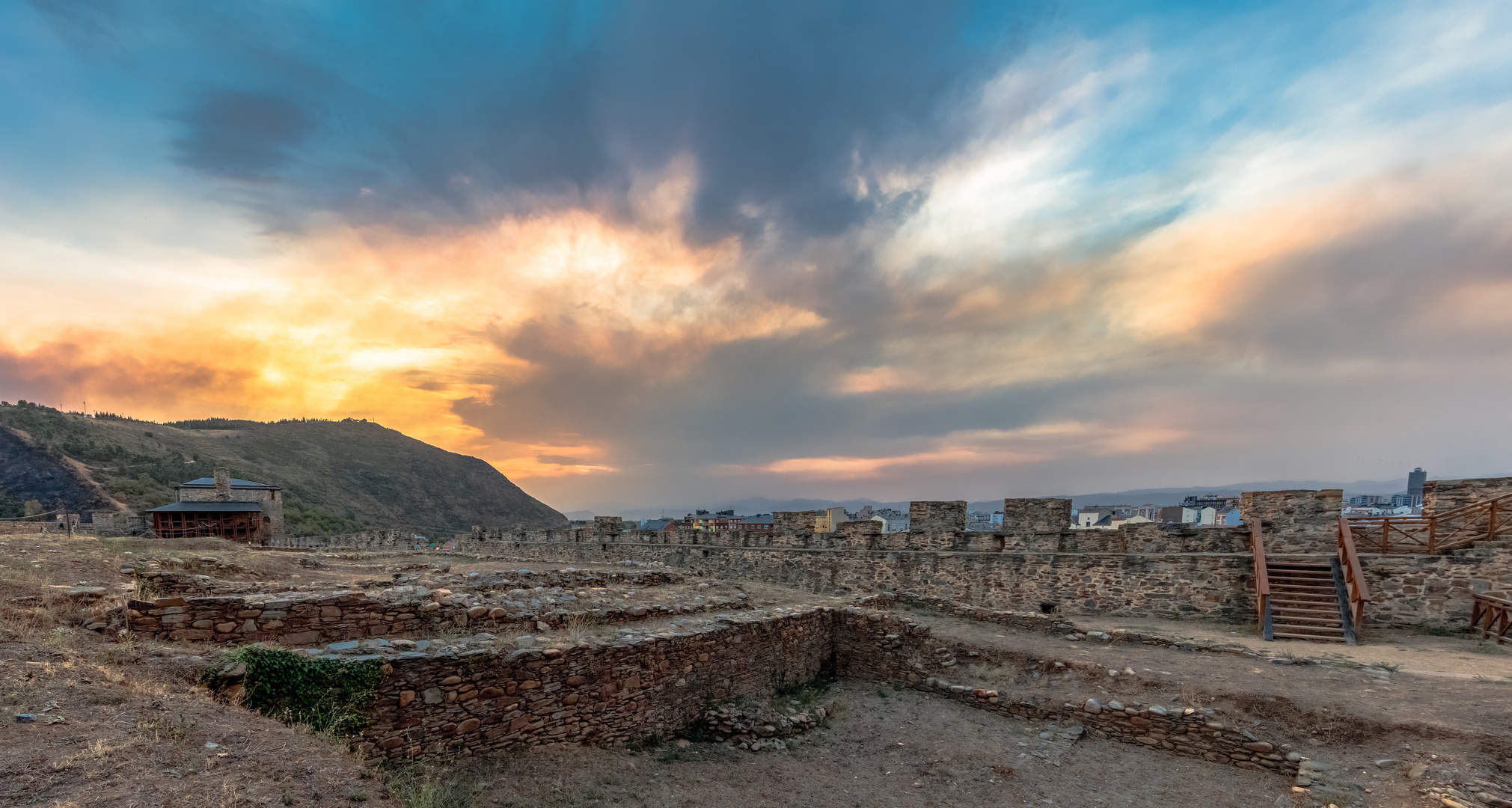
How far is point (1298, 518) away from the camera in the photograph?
13.7m

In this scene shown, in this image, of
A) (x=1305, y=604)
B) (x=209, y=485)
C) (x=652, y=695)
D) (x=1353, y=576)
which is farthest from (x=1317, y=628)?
(x=209, y=485)

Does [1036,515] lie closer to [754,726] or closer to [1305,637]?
[1305,637]

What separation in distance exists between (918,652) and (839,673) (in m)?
2.14

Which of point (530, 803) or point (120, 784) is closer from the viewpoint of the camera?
point (120, 784)

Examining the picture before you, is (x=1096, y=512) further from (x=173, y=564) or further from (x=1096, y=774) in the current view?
(x=173, y=564)

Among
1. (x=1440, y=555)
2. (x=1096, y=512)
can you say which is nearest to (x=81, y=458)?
(x=1440, y=555)

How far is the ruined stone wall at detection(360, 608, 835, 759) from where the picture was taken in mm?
6797

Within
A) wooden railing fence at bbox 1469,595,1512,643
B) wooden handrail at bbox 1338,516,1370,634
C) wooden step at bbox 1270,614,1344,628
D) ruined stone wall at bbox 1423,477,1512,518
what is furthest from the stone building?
ruined stone wall at bbox 1423,477,1512,518

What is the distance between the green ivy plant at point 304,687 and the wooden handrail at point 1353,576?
57.1 feet

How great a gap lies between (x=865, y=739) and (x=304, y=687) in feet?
26.6

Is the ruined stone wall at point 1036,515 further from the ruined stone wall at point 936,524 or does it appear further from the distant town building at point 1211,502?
the distant town building at point 1211,502

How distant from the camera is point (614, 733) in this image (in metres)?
8.38

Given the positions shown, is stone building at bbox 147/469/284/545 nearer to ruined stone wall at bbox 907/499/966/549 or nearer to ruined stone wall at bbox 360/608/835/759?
ruined stone wall at bbox 360/608/835/759

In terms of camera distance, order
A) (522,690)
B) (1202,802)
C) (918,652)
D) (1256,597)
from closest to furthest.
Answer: (1202,802) < (522,690) < (918,652) < (1256,597)
